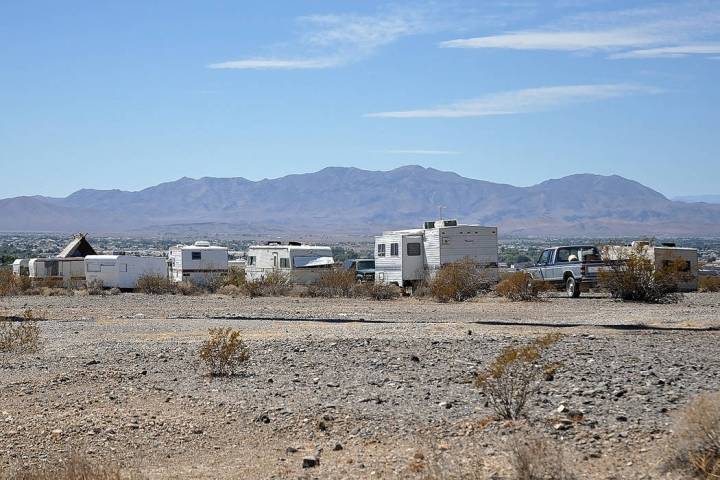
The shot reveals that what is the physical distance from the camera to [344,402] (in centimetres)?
1174

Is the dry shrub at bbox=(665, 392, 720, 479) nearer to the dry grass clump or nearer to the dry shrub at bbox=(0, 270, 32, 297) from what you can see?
the dry grass clump

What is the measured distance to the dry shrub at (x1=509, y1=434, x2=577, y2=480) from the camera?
7844 millimetres

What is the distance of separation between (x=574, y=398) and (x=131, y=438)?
465cm

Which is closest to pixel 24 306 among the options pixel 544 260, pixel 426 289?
pixel 426 289

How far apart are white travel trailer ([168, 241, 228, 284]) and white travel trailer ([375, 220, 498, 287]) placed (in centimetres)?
959

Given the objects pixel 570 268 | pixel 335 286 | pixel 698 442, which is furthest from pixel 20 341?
pixel 335 286

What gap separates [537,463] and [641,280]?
77.0 feet

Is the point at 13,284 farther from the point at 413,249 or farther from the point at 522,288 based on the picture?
the point at 522,288

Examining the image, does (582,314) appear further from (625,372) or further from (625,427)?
(625,427)

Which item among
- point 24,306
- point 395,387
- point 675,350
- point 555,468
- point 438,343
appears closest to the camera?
point 555,468

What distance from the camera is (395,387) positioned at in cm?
1263

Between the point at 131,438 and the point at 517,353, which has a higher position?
the point at 517,353

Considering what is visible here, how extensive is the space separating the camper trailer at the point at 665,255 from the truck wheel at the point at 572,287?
130cm

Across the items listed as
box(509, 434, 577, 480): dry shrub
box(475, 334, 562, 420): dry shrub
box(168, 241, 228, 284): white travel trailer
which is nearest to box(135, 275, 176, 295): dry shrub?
box(168, 241, 228, 284): white travel trailer
